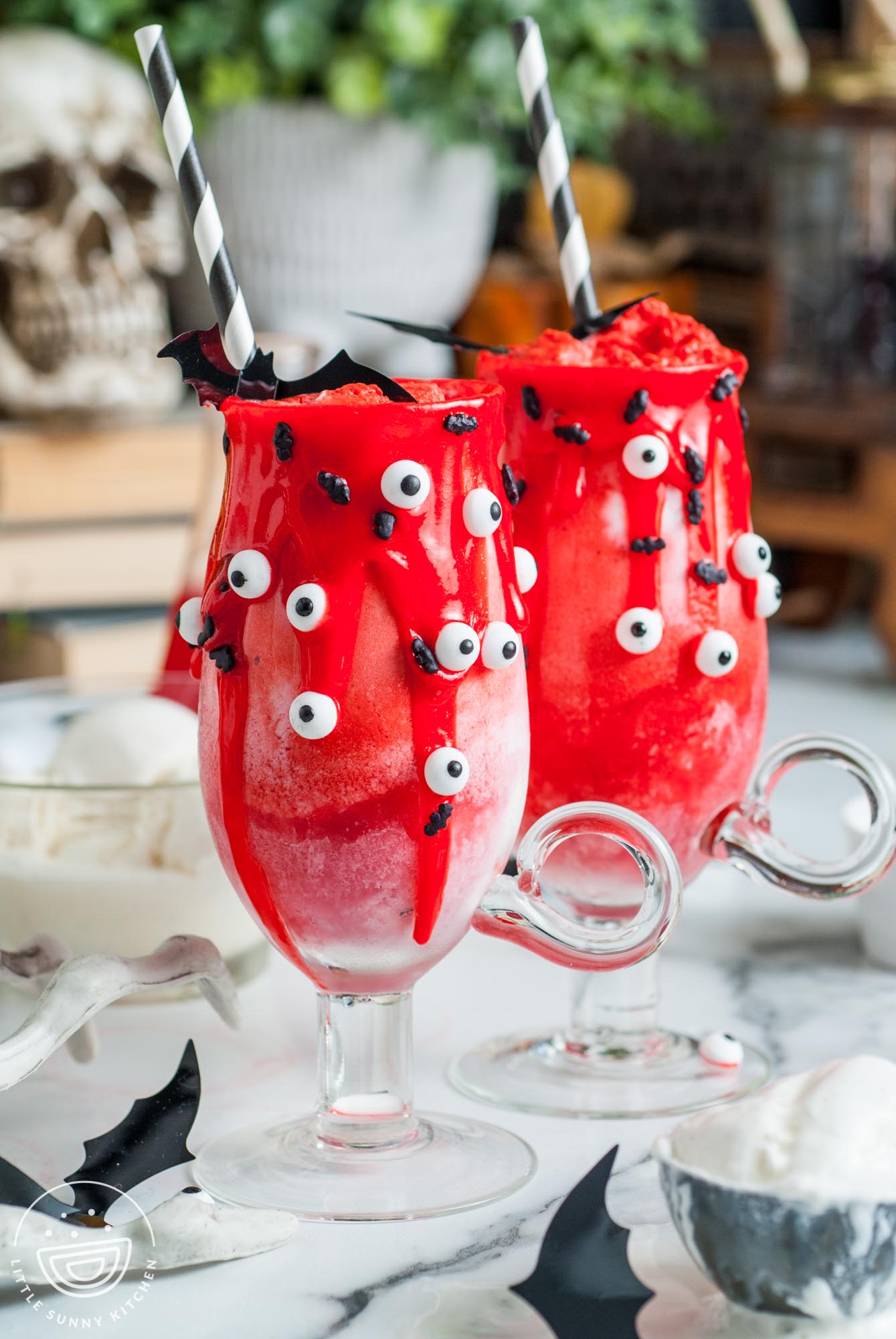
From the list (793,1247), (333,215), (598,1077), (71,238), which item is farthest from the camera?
(333,215)

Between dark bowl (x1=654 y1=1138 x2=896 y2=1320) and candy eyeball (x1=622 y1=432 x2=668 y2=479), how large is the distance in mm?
256

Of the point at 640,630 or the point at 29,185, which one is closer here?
the point at 640,630

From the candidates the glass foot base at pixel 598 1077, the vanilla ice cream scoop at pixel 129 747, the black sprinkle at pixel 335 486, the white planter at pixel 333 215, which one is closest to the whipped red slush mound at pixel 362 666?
the black sprinkle at pixel 335 486

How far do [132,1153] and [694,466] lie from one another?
0.31m

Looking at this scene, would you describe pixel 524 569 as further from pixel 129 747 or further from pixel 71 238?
pixel 71 238

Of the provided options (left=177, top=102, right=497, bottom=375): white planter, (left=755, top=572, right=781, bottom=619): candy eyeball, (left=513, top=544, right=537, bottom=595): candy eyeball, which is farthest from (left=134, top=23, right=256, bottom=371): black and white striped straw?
(left=177, top=102, right=497, bottom=375): white planter

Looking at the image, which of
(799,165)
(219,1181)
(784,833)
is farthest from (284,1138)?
(799,165)

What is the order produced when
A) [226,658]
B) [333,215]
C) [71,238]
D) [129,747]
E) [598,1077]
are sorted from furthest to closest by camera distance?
[333,215] → [71,238] → [129,747] → [598,1077] → [226,658]

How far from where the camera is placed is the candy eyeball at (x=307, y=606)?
0.49 meters

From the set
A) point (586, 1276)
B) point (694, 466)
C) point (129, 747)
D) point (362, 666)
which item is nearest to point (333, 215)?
point (129, 747)

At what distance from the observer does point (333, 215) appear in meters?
1.61

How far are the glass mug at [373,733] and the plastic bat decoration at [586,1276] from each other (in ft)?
0.10

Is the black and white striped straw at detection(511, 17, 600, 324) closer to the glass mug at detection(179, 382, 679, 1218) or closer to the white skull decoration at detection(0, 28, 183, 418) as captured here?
the glass mug at detection(179, 382, 679, 1218)

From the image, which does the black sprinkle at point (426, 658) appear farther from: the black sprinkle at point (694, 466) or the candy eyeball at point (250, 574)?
the black sprinkle at point (694, 466)
